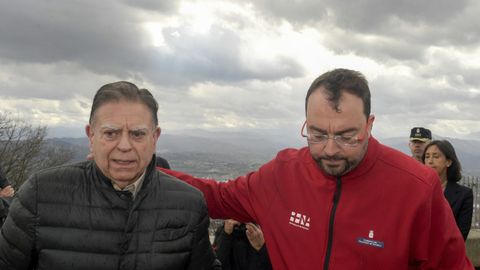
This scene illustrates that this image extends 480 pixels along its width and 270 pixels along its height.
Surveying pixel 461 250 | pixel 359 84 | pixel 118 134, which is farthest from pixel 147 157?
pixel 461 250

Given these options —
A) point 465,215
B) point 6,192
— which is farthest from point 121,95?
point 6,192

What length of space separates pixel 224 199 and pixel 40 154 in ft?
156

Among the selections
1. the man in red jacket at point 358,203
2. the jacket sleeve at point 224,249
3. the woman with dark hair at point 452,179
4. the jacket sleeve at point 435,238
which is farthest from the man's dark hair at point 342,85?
the woman with dark hair at point 452,179

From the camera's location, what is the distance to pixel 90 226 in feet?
7.55

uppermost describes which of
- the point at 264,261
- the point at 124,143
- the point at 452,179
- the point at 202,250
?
the point at 124,143

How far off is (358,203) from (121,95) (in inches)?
Result: 58.3

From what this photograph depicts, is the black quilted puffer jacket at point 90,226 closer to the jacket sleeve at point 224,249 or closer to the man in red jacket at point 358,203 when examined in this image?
the man in red jacket at point 358,203

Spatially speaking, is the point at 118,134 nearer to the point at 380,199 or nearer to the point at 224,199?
the point at 224,199

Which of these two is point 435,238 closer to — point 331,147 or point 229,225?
point 331,147

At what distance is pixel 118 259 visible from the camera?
2283 mm

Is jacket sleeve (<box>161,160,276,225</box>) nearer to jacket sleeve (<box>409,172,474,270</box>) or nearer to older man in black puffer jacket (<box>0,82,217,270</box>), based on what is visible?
older man in black puffer jacket (<box>0,82,217,270</box>)

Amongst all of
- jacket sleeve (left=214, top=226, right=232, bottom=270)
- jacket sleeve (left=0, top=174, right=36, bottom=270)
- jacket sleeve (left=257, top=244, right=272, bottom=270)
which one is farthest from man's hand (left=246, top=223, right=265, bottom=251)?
jacket sleeve (left=0, top=174, right=36, bottom=270)

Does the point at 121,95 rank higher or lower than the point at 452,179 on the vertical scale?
higher

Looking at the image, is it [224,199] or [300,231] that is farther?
[224,199]
